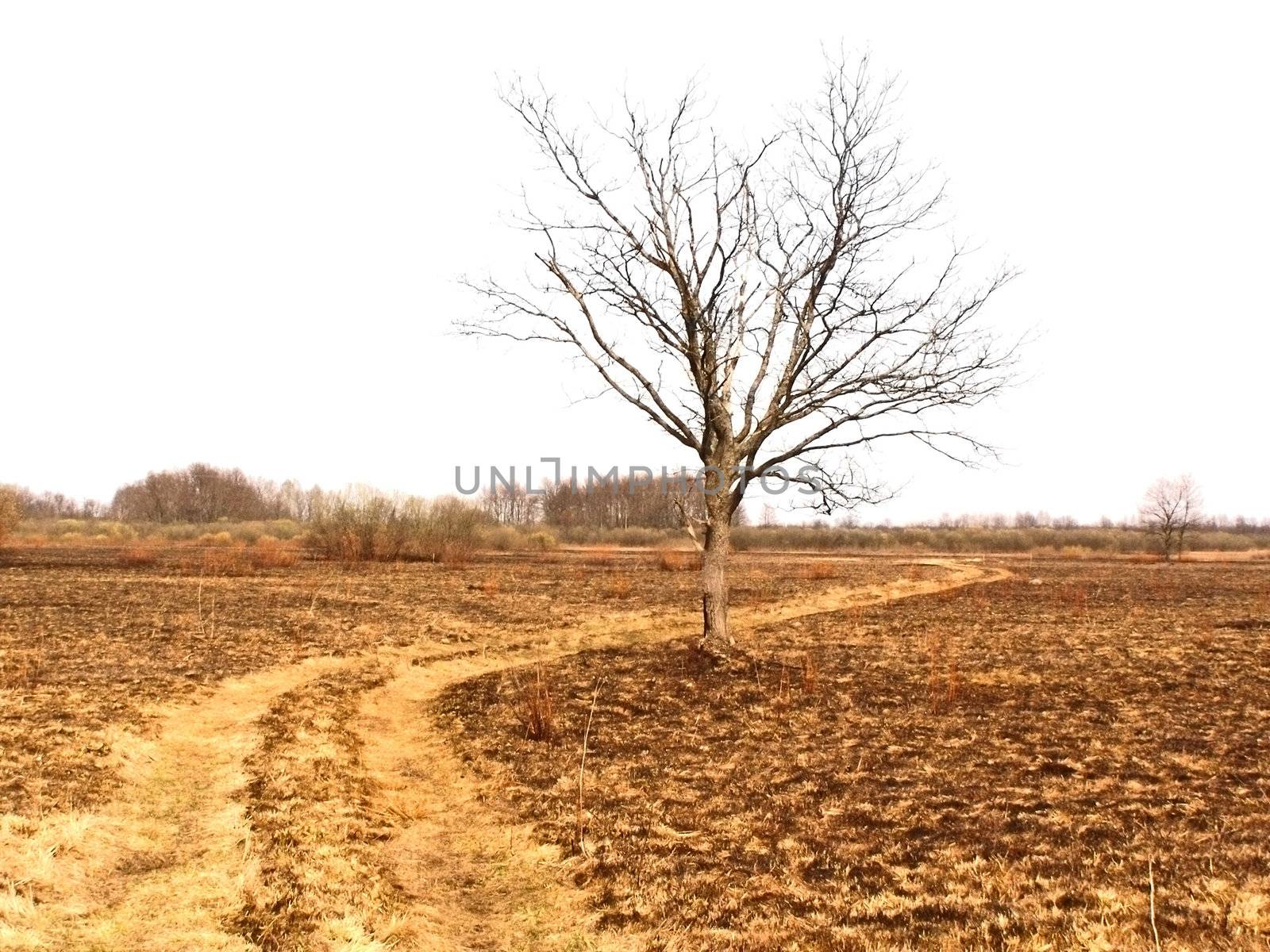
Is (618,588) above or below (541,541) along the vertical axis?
below

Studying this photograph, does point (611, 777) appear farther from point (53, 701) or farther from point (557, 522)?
point (557, 522)

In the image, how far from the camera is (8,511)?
35.3m

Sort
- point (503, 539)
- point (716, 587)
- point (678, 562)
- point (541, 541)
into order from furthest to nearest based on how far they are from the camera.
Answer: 1. point (541, 541)
2. point (503, 539)
3. point (678, 562)
4. point (716, 587)

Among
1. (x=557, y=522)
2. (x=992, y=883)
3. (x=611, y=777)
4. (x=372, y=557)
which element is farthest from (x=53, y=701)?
(x=557, y=522)

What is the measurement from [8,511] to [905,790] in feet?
133

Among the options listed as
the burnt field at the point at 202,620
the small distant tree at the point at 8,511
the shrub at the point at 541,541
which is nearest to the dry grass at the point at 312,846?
the burnt field at the point at 202,620

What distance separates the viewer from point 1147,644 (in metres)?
14.6

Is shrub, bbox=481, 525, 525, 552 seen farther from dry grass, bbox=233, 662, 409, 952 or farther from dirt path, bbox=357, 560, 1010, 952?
dry grass, bbox=233, 662, 409, 952

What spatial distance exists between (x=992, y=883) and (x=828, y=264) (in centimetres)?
932

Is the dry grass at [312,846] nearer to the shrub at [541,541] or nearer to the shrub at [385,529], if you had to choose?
the shrub at [385,529]

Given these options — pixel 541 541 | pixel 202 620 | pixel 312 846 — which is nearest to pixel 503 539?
pixel 541 541

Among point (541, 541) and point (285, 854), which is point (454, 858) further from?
point (541, 541)

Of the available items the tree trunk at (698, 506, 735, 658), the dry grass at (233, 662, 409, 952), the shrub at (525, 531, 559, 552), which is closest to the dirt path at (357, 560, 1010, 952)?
the dry grass at (233, 662, 409, 952)

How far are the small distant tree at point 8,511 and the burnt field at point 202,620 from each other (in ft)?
5.12
